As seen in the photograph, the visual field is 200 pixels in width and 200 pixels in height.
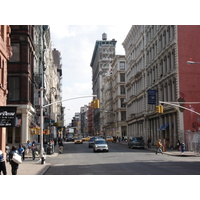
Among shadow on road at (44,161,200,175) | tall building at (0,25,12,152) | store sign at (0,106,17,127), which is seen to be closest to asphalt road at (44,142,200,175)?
shadow on road at (44,161,200,175)

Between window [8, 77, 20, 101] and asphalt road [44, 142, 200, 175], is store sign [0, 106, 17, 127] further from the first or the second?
window [8, 77, 20, 101]

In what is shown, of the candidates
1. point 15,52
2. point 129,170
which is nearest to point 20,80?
point 15,52

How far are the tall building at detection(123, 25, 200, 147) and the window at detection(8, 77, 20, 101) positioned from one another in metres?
18.7

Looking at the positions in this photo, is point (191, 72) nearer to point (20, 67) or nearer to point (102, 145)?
point (102, 145)

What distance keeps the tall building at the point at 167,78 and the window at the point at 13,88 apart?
18695mm

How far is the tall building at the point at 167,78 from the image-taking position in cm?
4556

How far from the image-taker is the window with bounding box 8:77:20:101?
40125mm

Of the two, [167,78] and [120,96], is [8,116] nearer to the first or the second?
[167,78]

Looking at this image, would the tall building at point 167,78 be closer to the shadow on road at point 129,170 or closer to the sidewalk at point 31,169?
the shadow on road at point 129,170

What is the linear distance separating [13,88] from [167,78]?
75.8ft

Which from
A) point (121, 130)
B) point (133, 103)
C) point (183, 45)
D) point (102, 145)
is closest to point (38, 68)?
point (102, 145)

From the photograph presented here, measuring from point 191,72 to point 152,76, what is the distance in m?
14.9

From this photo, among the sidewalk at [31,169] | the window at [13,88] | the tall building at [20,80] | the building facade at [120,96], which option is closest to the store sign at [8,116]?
the sidewalk at [31,169]
